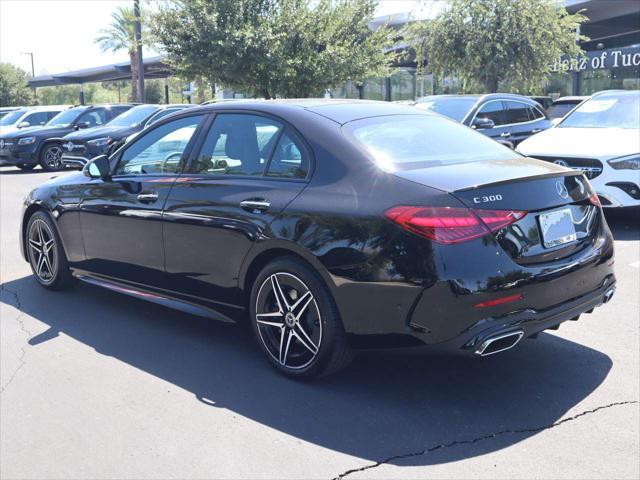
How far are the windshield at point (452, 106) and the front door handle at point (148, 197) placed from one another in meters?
7.45

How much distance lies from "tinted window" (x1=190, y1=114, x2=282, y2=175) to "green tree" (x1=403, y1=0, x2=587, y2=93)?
17.3 metres

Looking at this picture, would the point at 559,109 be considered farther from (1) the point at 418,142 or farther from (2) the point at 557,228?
(2) the point at 557,228

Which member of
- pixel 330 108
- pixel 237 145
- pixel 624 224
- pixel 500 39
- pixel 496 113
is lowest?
pixel 624 224

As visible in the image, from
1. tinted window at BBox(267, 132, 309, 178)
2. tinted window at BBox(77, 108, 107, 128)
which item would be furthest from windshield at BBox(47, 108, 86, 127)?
tinted window at BBox(267, 132, 309, 178)

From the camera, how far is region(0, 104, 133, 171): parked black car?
1900cm

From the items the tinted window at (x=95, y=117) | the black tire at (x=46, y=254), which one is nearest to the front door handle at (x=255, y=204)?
the black tire at (x=46, y=254)

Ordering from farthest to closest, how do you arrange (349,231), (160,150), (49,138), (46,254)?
1. (49,138)
2. (46,254)
3. (160,150)
4. (349,231)

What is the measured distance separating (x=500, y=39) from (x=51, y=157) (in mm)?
12844

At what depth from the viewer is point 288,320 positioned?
433cm

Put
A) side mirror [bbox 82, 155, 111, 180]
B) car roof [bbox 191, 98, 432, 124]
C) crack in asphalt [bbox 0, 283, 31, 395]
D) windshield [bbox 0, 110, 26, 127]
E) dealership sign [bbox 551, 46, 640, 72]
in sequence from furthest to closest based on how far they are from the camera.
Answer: dealership sign [bbox 551, 46, 640, 72] → windshield [bbox 0, 110, 26, 127] → side mirror [bbox 82, 155, 111, 180] → car roof [bbox 191, 98, 432, 124] → crack in asphalt [bbox 0, 283, 31, 395]

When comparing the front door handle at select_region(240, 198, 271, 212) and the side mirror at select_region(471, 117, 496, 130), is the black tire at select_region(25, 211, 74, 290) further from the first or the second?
the side mirror at select_region(471, 117, 496, 130)

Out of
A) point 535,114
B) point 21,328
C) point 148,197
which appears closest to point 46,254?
point 21,328

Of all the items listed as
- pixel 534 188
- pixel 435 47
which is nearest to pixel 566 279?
pixel 534 188

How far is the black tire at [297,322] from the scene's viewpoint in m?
4.10
